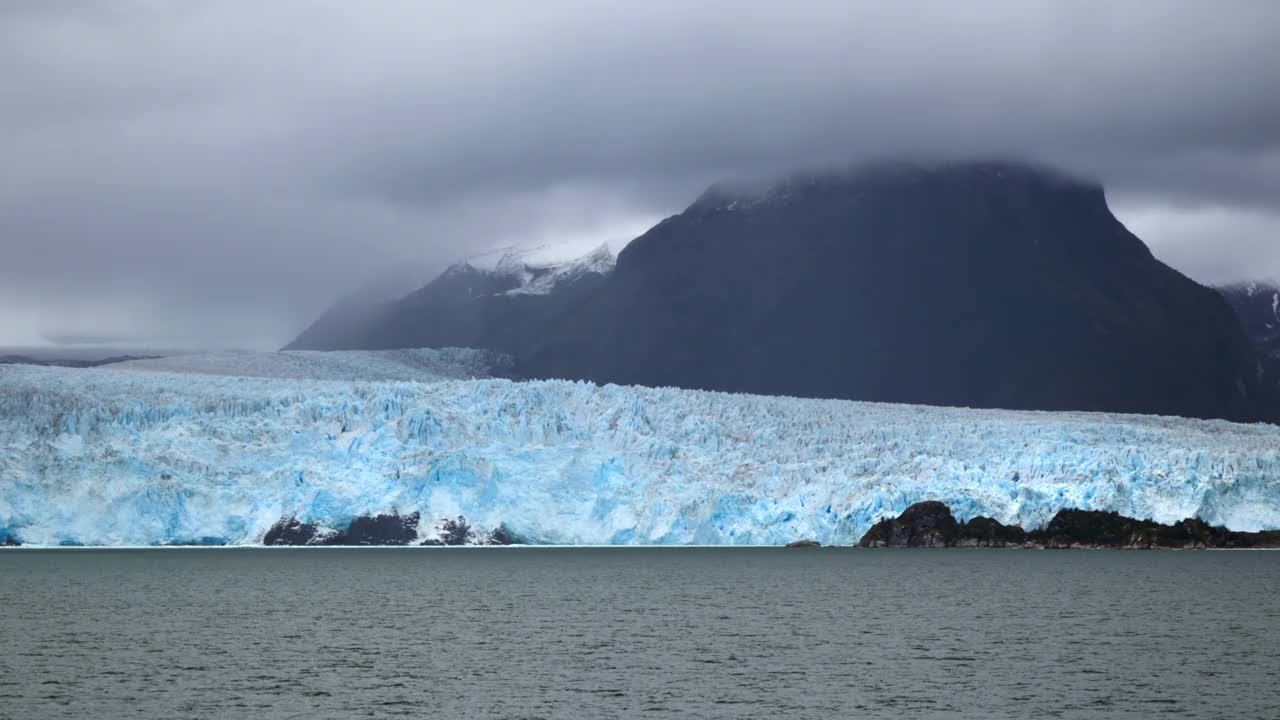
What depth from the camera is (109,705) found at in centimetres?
2078

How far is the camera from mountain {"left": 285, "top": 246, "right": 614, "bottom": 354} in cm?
12081

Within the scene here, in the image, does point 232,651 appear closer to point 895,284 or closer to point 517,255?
point 895,284

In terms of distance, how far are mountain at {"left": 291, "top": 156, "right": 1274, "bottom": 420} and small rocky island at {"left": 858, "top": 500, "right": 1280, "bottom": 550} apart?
54.7 meters

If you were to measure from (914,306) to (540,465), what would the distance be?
6855 cm

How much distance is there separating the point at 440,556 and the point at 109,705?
4867 centimetres

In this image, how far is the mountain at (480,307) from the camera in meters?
121

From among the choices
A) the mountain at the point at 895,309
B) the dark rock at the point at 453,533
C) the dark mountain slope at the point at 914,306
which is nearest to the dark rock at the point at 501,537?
the dark rock at the point at 453,533

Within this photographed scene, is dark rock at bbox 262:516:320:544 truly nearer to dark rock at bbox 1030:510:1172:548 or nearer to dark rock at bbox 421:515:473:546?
dark rock at bbox 421:515:473:546

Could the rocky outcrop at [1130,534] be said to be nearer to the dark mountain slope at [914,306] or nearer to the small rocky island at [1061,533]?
the small rocky island at [1061,533]

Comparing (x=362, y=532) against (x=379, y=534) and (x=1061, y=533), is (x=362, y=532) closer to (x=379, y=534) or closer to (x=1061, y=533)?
(x=379, y=534)

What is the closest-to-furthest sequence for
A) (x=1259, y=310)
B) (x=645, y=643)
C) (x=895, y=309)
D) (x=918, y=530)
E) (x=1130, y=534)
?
(x=645, y=643) → (x=918, y=530) → (x=1130, y=534) → (x=895, y=309) → (x=1259, y=310)

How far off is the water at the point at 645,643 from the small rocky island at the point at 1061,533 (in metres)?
1.77

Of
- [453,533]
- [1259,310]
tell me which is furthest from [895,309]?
[453,533]

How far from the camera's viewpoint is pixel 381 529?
170 ft
